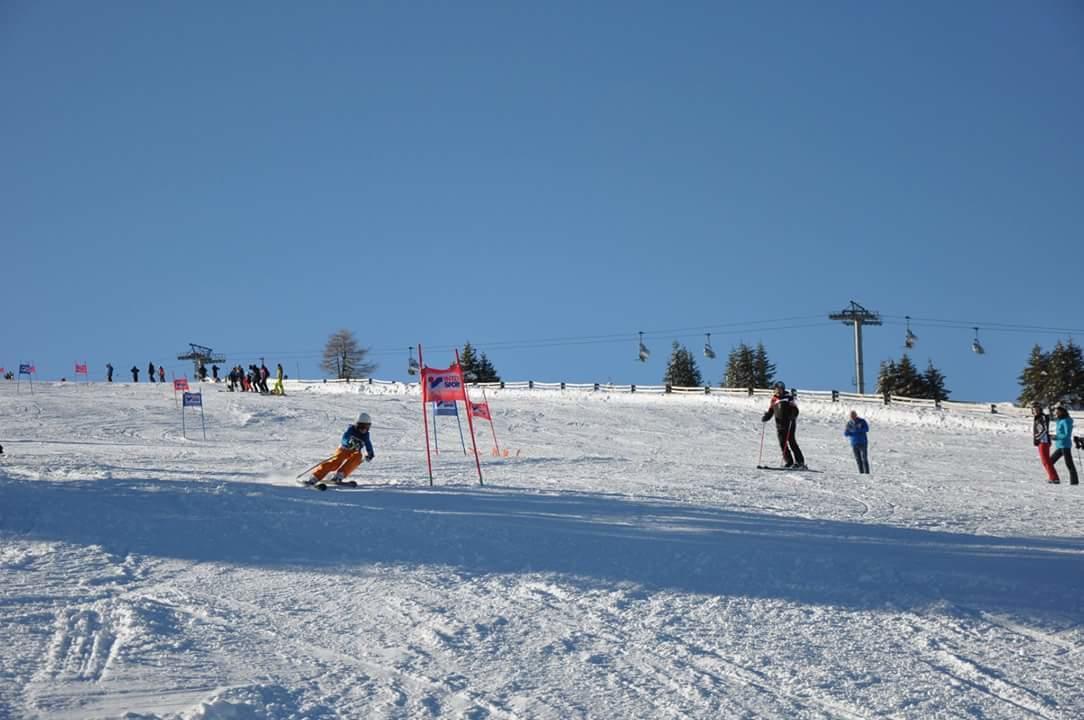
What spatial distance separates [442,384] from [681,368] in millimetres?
76543

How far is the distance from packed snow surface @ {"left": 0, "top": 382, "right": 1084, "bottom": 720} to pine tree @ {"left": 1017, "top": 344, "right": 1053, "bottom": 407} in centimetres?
5867

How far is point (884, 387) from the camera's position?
77688 millimetres

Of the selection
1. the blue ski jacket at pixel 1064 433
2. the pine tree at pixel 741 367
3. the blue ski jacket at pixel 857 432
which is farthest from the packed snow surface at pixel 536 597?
the pine tree at pixel 741 367

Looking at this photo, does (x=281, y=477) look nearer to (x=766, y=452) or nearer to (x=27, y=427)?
(x=766, y=452)

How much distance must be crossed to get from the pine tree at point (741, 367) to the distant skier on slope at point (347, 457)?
7579cm

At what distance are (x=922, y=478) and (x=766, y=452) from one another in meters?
8.25

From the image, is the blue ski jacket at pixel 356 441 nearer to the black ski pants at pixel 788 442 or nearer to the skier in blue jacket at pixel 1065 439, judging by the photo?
the black ski pants at pixel 788 442

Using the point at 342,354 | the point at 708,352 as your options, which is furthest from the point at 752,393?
the point at 342,354

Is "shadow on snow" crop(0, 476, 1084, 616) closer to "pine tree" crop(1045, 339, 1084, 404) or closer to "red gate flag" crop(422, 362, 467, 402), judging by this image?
"red gate flag" crop(422, 362, 467, 402)

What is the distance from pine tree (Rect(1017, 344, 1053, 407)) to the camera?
6812 cm

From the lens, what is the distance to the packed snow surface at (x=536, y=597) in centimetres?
538

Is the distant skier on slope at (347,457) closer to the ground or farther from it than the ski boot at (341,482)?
farther from it

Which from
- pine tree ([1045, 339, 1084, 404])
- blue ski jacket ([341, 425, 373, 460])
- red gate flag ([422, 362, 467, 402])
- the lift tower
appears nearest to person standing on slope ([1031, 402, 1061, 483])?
red gate flag ([422, 362, 467, 402])

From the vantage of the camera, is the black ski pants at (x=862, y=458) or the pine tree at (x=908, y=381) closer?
the black ski pants at (x=862, y=458)
